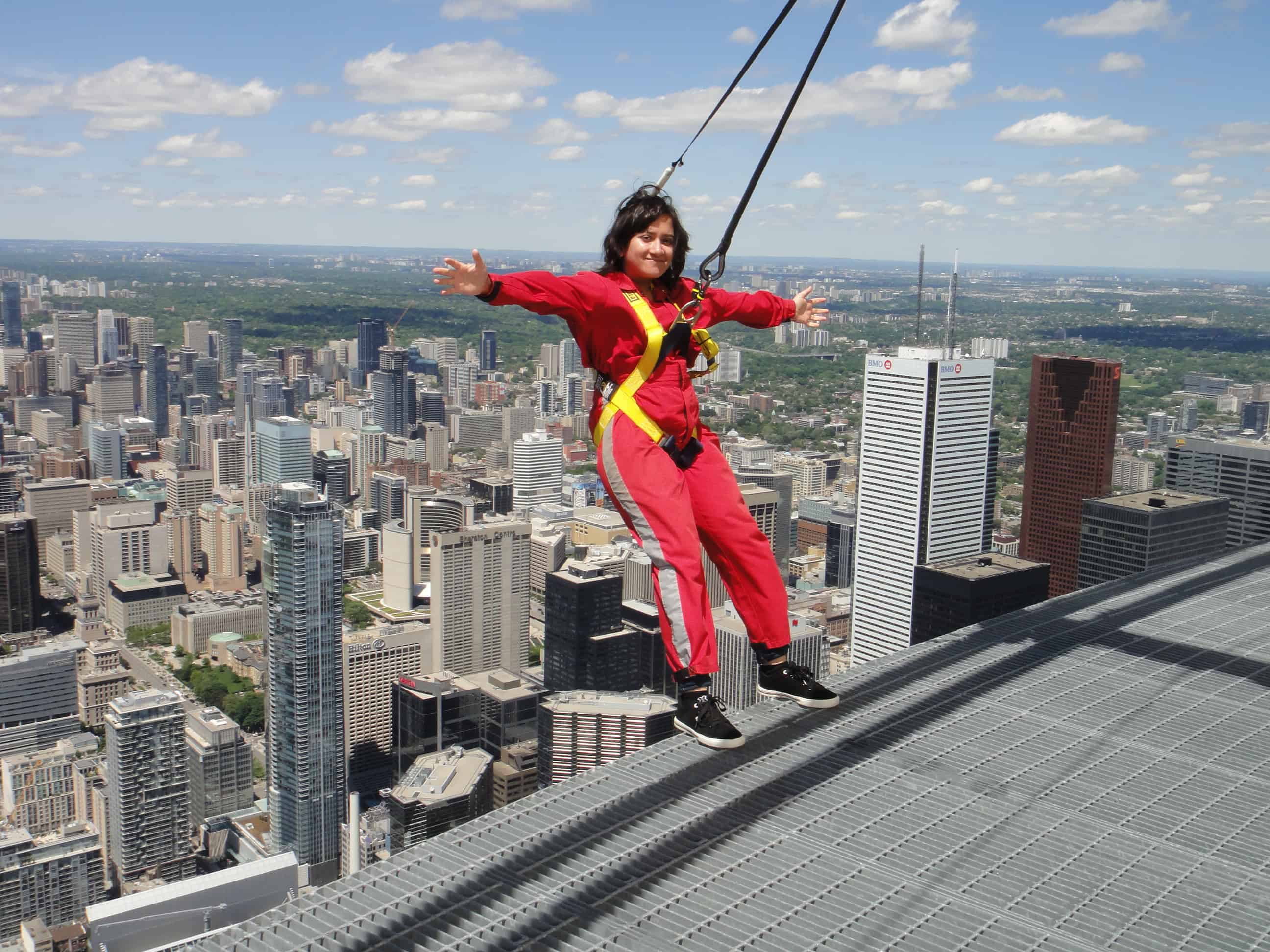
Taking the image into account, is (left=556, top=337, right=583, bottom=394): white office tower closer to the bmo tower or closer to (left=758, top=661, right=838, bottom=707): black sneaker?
the bmo tower

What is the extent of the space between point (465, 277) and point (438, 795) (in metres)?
10.3

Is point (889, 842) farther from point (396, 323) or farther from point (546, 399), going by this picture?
point (396, 323)

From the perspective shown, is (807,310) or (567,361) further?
(567,361)

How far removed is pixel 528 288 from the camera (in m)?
1.99

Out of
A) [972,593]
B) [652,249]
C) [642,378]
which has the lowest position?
[972,593]

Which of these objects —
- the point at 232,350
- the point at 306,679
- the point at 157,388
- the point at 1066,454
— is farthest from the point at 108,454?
the point at 1066,454

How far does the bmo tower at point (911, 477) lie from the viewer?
16797 millimetres

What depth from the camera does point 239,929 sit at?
5.83ft

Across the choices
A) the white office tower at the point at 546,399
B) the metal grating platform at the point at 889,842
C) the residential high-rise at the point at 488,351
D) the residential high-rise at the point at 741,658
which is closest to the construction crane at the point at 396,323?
the residential high-rise at the point at 488,351

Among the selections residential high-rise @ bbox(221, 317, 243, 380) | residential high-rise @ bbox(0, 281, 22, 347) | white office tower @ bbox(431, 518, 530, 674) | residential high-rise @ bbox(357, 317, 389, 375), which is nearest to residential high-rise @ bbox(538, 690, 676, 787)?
white office tower @ bbox(431, 518, 530, 674)

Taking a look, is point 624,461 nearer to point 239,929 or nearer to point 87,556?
point 239,929

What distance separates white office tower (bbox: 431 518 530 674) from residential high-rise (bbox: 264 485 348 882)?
3.21 meters

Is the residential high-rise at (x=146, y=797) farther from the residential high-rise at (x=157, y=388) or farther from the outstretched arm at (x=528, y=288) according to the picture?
the residential high-rise at (x=157, y=388)

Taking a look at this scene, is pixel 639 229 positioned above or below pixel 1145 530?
above
